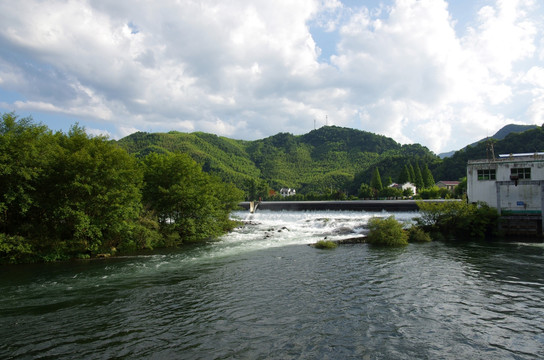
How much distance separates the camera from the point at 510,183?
99.7ft

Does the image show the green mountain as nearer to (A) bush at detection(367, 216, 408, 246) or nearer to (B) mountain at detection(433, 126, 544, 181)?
(B) mountain at detection(433, 126, 544, 181)

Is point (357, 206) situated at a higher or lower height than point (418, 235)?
higher

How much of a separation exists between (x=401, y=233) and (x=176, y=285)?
64.6 ft

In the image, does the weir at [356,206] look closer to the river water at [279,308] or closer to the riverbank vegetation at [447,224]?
the riverbank vegetation at [447,224]

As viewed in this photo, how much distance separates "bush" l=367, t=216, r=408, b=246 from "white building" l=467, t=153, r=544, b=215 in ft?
39.6

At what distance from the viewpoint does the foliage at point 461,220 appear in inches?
1137

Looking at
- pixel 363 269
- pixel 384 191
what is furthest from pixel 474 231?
pixel 384 191

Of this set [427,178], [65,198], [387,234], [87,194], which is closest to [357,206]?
[387,234]

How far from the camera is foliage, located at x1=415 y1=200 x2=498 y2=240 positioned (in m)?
28.9

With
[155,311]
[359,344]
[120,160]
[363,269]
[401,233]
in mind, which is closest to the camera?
[359,344]

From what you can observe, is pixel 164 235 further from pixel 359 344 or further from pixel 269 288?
pixel 359 344

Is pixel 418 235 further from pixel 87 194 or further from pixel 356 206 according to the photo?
pixel 356 206

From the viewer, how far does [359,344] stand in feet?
29.5

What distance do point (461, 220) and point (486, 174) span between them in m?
8.45
